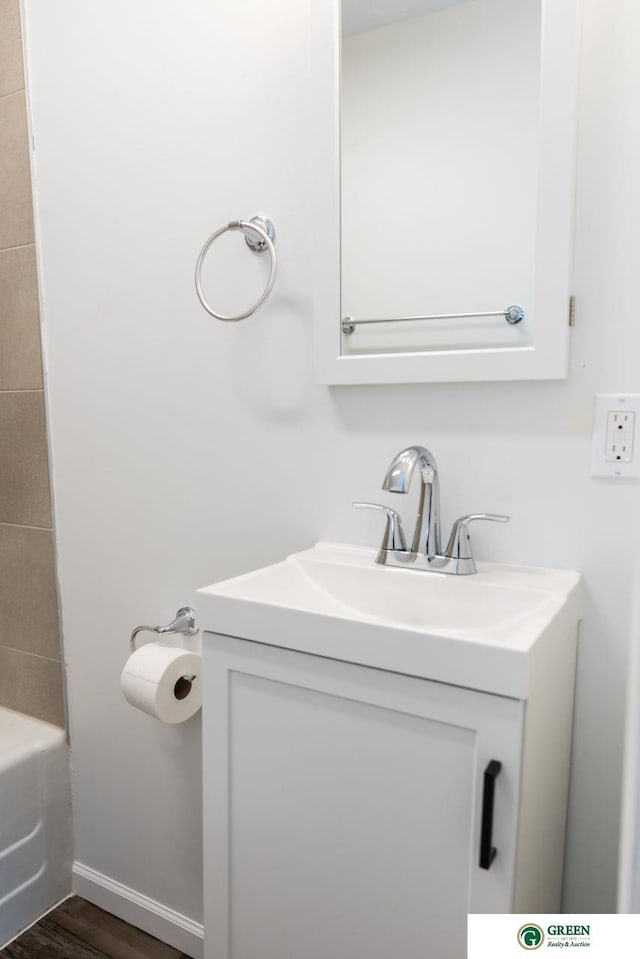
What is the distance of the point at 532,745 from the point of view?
0.84 metres

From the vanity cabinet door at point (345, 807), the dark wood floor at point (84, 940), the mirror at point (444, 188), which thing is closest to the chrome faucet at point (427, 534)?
the mirror at point (444, 188)

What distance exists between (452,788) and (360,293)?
81 cm

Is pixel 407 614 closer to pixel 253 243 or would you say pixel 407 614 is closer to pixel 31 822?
pixel 253 243

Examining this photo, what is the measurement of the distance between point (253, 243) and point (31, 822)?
142 centimetres

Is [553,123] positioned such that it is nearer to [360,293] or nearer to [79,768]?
[360,293]

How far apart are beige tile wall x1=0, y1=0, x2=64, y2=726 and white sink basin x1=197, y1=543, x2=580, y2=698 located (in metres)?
0.83

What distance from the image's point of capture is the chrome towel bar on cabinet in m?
1.10

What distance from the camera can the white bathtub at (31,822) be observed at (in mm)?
1559

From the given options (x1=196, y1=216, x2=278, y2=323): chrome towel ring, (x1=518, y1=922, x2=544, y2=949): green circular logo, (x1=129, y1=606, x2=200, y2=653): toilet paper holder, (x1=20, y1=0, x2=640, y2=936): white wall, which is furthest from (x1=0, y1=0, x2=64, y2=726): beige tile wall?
(x1=518, y1=922, x2=544, y2=949): green circular logo

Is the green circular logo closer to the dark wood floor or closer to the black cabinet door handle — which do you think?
the black cabinet door handle

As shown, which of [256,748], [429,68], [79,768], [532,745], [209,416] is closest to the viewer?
[532,745]

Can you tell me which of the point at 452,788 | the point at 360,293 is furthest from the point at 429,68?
the point at 452,788

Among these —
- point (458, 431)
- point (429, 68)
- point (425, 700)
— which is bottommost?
point (425, 700)

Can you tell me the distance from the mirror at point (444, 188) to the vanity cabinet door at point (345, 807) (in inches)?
21.0
